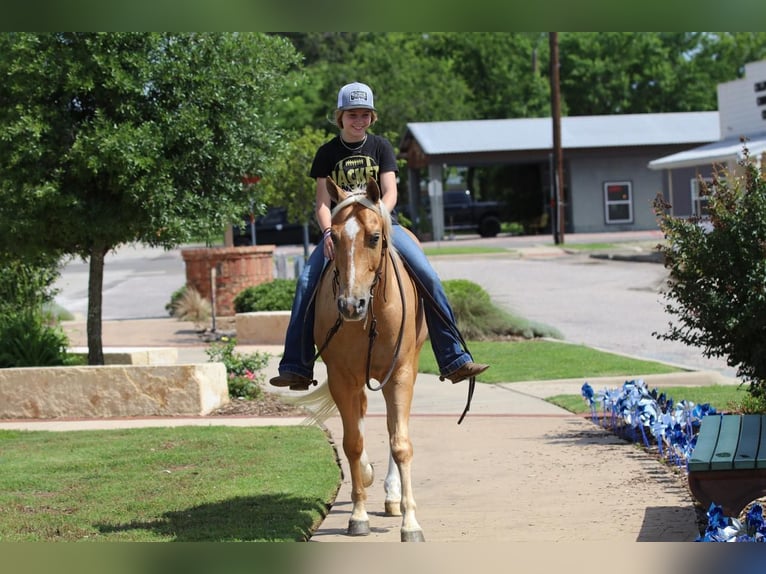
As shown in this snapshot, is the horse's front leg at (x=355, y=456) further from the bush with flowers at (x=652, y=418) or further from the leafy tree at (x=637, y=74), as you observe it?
the leafy tree at (x=637, y=74)

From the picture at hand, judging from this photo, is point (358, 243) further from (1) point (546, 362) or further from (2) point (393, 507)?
(1) point (546, 362)

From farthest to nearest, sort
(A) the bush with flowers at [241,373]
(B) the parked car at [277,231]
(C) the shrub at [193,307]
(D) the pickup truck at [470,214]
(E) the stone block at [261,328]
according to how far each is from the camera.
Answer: (D) the pickup truck at [470,214]
(B) the parked car at [277,231]
(C) the shrub at [193,307]
(E) the stone block at [261,328]
(A) the bush with flowers at [241,373]

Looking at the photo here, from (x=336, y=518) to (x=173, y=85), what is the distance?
6.39 metres

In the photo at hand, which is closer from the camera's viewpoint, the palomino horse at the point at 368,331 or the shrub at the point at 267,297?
the palomino horse at the point at 368,331

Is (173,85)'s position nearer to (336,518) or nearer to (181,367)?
(181,367)

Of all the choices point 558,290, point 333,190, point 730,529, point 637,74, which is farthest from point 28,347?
point 637,74

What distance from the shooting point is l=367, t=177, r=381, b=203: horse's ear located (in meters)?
6.67

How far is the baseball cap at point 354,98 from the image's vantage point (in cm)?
738

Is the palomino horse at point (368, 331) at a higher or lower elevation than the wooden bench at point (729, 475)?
higher

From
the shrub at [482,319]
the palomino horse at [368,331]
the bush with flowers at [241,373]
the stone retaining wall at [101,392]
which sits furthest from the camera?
the shrub at [482,319]

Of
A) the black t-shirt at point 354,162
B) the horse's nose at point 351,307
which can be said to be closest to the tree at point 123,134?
the black t-shirt at point 354,162

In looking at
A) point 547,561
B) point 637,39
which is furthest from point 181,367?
point 637,39

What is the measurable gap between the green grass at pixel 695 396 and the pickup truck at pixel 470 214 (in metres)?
39.6

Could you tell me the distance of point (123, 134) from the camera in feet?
38.8
